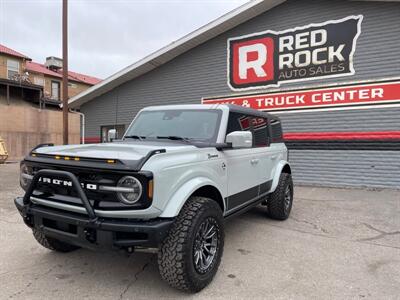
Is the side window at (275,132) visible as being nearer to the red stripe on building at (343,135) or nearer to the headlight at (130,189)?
the headlight at (130,189)

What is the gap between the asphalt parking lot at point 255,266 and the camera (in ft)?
10.3

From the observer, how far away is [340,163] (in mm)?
9422

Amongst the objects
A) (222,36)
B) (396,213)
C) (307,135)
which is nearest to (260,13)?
(222,36)

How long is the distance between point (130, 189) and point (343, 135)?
8.24 metres

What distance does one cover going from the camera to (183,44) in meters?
11.8

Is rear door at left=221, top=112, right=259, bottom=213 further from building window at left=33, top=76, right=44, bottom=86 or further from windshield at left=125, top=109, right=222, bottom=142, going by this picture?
building window at left=33, top=76, right=44, bottom=86

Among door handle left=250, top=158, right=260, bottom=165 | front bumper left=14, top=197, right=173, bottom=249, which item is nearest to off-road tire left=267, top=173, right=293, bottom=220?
door handle left=250, top=158, right=260, bottom=165

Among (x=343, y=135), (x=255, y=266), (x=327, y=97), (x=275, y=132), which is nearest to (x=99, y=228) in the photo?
(x=255, y=266)

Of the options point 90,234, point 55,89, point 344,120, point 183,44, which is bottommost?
point 90,234

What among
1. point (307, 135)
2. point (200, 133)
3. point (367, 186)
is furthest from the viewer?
point (307, 135)

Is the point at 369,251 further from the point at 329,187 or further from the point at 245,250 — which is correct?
the point at 329,187

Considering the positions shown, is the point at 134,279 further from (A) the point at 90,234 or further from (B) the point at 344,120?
(B) the point at 344,120

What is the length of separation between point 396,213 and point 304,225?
2.32 metres

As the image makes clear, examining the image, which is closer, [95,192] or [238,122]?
[95,192]
